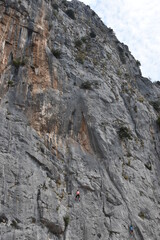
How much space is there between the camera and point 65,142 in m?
19.6

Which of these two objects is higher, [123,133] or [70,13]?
[70,13]

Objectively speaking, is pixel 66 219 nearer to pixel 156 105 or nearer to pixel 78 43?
pixel 78 43

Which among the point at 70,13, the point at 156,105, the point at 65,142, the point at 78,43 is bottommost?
the point at 65,142

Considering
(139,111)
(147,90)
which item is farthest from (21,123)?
(147,90)

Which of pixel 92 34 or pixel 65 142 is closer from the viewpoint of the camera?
pixel 65 142

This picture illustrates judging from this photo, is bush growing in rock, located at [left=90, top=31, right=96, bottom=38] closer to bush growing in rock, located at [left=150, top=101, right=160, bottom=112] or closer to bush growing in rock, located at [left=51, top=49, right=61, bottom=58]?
bush growing in rock, located at [left=51, top=49, right=61, bottom=58]

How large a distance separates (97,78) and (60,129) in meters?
8.60

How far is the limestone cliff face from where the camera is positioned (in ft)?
50.7

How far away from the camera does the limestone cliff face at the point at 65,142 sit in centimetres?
1546

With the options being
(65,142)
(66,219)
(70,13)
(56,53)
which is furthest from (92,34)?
(66,219)

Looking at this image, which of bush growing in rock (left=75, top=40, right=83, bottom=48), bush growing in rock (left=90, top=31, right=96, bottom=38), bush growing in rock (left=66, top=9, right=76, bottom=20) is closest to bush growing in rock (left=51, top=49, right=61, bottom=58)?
bush growing in rock (left=75, top=40, right=83, bottom=48)

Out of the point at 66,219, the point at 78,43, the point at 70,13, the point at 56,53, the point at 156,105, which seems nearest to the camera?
the point at 66,219

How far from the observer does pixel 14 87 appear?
64.1ft

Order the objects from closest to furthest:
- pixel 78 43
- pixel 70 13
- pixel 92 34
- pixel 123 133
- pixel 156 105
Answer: pixel 123 133
pixel 78 43
pixel 92 34
pixel 156 105
pixel 70 13
